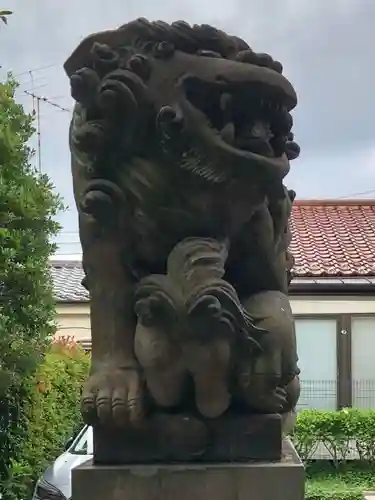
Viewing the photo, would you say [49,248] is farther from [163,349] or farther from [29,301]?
[163,349]

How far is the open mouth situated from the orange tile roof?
667cm

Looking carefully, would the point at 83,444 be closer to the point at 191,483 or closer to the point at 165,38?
the point at 191,483

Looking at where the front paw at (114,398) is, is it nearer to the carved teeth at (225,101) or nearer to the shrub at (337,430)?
the carved teeth at (225,101)

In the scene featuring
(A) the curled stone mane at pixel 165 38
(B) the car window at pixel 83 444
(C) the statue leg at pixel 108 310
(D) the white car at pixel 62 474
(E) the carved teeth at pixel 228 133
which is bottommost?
(D) the white car at pixel 62 474

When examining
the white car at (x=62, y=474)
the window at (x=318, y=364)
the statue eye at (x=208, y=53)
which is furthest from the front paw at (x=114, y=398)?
the window at (x=318, y=364)

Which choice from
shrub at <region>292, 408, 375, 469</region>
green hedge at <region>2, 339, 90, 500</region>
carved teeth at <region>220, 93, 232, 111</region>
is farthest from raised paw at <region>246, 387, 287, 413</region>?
shrub at <region>292, 408, 375, 469</region>

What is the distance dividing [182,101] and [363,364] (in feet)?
23.9

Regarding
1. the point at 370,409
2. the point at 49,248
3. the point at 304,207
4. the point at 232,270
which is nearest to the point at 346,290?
the point at 370,409

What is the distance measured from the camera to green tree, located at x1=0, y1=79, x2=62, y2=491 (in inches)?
193

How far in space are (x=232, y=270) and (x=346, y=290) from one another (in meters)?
6.81

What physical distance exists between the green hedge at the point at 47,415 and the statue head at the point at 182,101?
13.2 ft

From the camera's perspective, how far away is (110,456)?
1.84 m

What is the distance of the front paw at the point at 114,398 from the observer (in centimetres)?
178

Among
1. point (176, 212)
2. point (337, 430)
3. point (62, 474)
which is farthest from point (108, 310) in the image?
point (337, 430)
